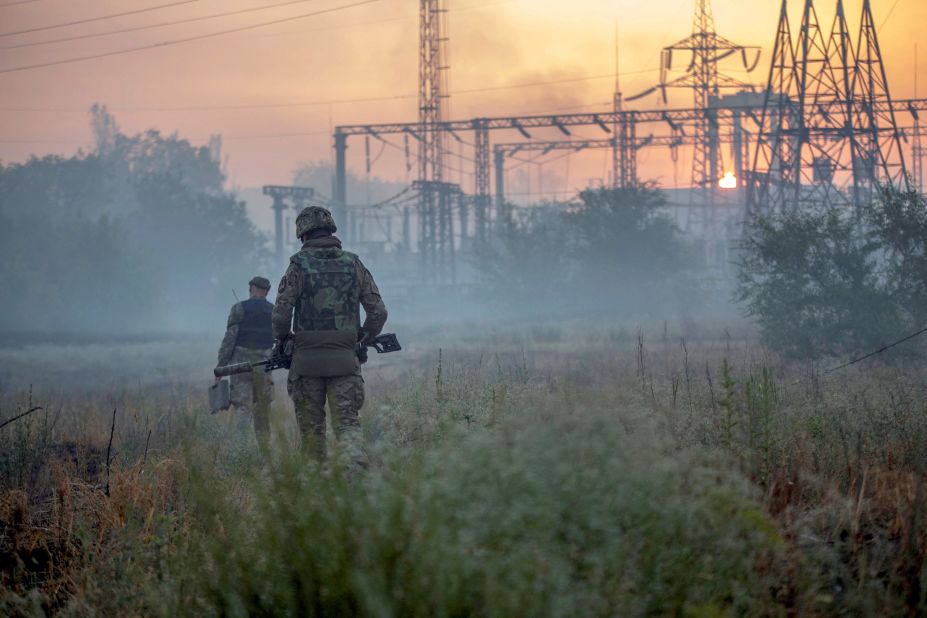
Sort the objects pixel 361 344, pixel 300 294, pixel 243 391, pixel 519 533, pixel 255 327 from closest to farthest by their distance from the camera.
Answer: pixel 519 533
pixel 300 294
pixel 361 344
pixel 255 327
pixel 243 391

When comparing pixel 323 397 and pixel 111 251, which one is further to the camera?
pixel 111 251

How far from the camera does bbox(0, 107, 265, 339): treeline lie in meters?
50.4

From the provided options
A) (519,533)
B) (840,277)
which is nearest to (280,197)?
(840,277)

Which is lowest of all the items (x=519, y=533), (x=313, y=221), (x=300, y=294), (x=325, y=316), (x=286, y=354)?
(x=519, y=533)

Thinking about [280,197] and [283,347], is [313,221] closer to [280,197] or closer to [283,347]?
[283,347]

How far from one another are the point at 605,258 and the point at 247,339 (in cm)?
3471

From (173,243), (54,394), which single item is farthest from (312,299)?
(173,243)

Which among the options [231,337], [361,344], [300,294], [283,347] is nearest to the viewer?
[300,294]

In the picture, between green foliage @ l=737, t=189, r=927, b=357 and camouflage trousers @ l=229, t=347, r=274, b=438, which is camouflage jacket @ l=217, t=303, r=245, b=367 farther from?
green foliage @ l=737, t=189, r=927, b=357

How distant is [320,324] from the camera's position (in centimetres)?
741

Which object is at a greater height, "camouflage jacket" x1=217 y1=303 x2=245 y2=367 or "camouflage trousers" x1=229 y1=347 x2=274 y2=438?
"camouflage jacket" x1=217 y1=303 x2=245 y2=367

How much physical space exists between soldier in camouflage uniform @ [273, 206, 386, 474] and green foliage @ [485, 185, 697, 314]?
35.3 m

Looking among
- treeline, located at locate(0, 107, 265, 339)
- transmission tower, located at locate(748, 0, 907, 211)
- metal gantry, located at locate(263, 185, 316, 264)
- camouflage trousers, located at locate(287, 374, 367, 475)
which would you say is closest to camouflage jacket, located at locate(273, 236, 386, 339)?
camouflage trousers, located at locate(287, 374, 367, 475)

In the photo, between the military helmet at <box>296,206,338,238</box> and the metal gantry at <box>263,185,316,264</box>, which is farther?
the metal gantry at <box>263,185,316,264</box>
